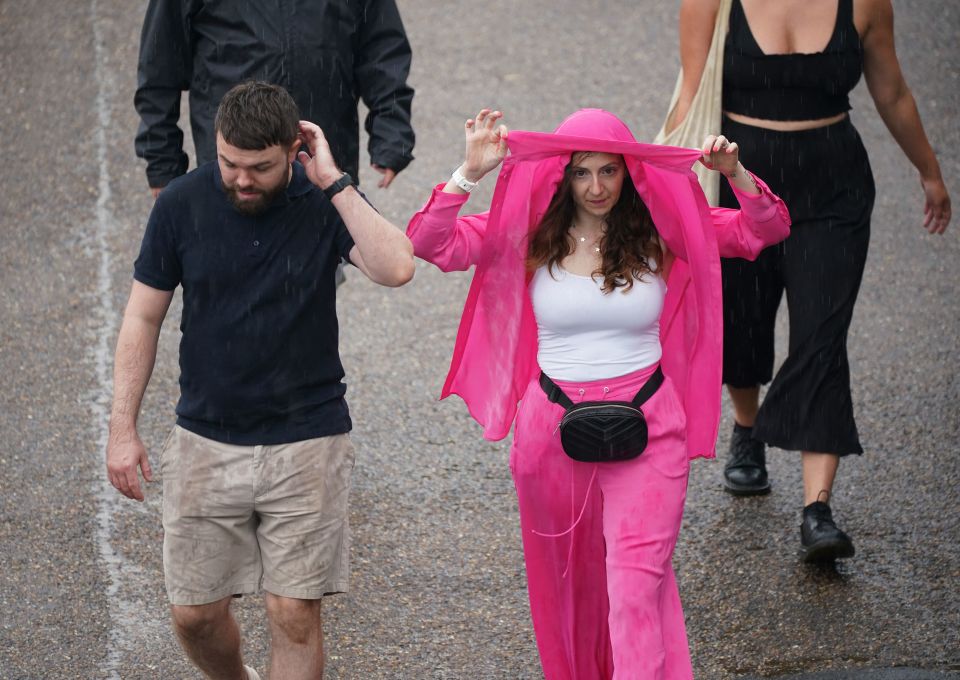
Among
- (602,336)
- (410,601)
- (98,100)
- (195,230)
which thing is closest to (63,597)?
(410,601)

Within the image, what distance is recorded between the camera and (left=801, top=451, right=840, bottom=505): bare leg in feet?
18.8

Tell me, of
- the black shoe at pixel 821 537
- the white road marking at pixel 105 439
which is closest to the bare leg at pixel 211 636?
the white road marking at pixel 105 439

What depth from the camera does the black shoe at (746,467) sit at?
6398 millimetres

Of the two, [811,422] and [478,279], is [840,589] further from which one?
[478,279]

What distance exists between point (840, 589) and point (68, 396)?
3.75m

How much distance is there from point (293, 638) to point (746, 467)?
2705 millimetres

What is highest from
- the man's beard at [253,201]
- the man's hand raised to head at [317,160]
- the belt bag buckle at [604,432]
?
the man's hand raised to head at [317,160]

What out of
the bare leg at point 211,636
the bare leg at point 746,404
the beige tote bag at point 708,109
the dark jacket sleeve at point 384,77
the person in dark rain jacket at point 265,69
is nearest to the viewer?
the bare leg at point 211,636

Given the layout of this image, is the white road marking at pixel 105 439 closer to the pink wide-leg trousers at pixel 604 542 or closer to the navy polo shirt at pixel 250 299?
the navy polo shirt at pixel 250 299

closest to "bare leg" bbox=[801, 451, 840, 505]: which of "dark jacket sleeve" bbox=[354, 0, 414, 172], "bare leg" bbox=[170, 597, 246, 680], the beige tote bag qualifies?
the beige tote bag

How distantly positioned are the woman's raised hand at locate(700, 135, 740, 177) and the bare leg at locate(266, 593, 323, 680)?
180cm

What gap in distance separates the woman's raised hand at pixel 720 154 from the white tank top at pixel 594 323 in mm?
369

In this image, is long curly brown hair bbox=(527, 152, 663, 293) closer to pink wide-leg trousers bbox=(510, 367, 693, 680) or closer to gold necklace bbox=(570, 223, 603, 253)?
gold necklace bbox=(570, 223, 603, 253)

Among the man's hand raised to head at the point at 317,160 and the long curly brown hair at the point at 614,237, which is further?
the long curly brown hair at the point at 614,237
